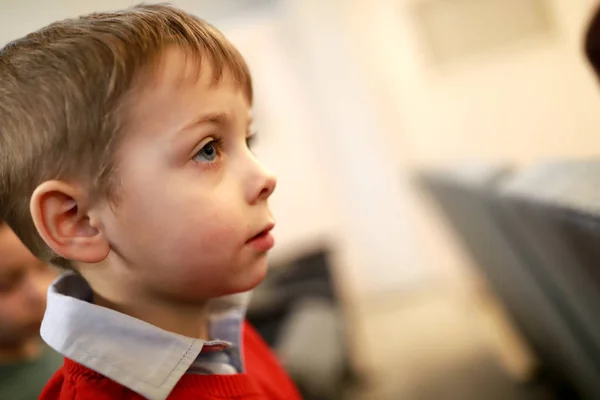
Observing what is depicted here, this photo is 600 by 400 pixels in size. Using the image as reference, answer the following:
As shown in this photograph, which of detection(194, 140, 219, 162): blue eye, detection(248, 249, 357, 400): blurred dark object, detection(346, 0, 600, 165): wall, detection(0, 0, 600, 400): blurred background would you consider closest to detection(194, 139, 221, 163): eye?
detection(194, 140, 219, 162): blue eye

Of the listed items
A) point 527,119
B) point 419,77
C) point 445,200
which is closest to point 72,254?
point 445,200

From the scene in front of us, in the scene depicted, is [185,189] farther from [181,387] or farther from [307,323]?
[307,323]

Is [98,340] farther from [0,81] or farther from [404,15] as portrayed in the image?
[404,15]

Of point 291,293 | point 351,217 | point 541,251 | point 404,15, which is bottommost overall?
point 351,217

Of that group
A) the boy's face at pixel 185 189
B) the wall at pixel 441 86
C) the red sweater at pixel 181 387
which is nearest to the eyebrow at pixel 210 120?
the boy's face at pixel 185 189

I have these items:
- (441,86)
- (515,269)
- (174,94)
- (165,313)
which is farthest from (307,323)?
(441,86)

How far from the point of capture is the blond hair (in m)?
0.40

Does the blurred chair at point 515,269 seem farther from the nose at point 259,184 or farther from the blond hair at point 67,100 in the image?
the blond hair at point 67,100

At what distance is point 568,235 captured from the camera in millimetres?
680

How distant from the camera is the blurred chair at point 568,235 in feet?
2.06

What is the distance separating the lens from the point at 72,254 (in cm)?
42

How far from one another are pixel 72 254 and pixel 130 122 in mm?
125

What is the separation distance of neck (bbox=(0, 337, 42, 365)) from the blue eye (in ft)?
0.81

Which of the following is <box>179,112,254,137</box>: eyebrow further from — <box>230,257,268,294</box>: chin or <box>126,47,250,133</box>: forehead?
<box>230,257,268,294</box>: chin
